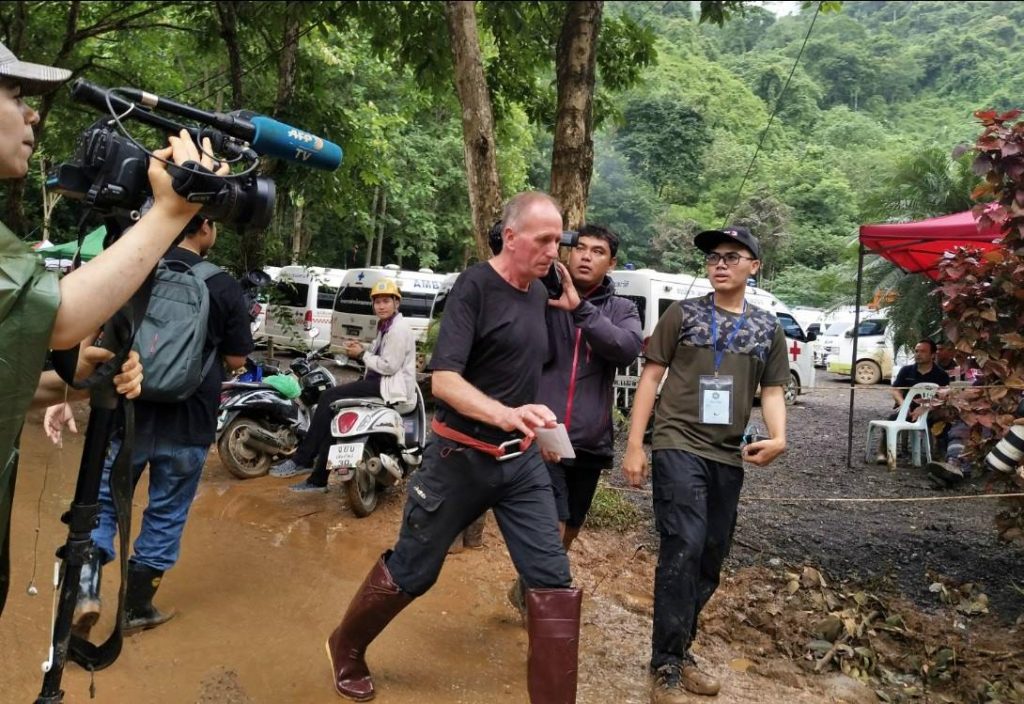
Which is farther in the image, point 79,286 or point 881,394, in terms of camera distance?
point 881,394

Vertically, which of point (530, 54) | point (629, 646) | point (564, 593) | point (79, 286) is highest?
point (530, 54)

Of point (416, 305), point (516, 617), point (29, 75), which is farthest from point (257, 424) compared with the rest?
point (416, 305)

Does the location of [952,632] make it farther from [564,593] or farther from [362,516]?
[362,516]

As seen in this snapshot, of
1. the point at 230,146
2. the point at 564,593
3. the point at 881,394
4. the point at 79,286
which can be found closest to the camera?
the point at 79,286

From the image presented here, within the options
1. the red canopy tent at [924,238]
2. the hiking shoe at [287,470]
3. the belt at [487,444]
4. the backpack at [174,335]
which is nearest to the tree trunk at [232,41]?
the hiking shoe at [287,470]

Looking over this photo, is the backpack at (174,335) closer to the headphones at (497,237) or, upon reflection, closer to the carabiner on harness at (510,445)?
the headphones at (497,237)

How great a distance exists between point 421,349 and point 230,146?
10010 mm

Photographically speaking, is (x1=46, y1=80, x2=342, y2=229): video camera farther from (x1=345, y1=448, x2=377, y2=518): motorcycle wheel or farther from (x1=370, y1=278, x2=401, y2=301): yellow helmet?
(x1=370, y1=278, x2=401, y2=301): yellow helmet

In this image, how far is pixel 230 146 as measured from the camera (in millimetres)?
1915

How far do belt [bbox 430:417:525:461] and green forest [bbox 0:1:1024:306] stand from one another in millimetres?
1636

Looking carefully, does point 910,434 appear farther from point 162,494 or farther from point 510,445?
point 162,494

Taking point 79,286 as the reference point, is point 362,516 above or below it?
below

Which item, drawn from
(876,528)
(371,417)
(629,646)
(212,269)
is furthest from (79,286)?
(876,528)

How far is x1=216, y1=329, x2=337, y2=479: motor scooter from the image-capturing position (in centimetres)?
625
